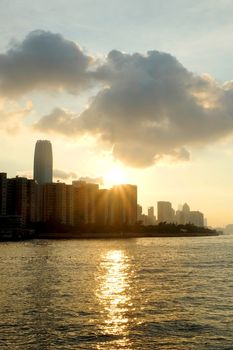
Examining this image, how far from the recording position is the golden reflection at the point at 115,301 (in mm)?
39312

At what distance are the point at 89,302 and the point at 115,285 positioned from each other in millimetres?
16958

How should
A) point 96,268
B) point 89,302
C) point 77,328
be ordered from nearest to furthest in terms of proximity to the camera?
point 77,328 → point 89,302 → point 96,268

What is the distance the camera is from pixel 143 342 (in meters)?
36.2

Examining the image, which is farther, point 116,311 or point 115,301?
point 115,301

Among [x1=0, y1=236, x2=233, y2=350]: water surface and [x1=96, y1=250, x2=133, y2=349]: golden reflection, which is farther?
[x1=96, y1=250, x2=133, y2=349]: golden reflection

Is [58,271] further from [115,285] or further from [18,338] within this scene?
[18,338]

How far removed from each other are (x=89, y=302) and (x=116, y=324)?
1180 centimetres

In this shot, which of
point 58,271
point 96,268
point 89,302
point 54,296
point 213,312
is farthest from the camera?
point 96,268

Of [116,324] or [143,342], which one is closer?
[143,342]

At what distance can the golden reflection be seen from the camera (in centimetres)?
3931

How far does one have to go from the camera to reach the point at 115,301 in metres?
55.0

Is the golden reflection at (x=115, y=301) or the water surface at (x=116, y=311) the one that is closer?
the water surface at (x=116, y=311)

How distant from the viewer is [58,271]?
90.9 metres

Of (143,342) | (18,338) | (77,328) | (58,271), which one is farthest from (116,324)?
(58,271)
